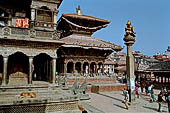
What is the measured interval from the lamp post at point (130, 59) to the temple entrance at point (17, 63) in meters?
9.34

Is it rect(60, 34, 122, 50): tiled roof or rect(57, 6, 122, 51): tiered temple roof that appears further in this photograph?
rect(57, 6, 122, 51): tiered temple roof

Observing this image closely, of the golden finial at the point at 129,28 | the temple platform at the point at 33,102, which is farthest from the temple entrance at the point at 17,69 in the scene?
the golden finial at the point at 129,28

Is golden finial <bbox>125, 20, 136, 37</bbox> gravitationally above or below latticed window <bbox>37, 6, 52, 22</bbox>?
below

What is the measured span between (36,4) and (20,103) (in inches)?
351

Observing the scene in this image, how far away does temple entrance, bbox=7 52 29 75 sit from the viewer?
13.7 meters

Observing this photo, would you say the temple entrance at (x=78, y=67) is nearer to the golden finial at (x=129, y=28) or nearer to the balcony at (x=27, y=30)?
the balcony at (x=27, y=30)

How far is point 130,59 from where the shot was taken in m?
13.5

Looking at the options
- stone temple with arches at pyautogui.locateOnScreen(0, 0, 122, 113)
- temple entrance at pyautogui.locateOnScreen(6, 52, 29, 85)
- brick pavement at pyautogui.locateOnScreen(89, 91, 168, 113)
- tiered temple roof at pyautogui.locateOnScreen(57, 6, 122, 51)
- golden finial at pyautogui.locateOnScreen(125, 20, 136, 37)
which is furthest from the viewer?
tiered temple roof at pyautogui.locateOnScreen(57, 6, 122, 51)

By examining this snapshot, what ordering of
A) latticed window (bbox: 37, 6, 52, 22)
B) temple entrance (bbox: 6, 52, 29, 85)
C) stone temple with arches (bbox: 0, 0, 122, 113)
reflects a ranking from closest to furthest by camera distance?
stone temple with arches (bbox: 0, 0, 122, 113) < temple entrance (bbox: 6, 52, 29, 85) < latticed window (bbox: 37, 6, 52, 22)

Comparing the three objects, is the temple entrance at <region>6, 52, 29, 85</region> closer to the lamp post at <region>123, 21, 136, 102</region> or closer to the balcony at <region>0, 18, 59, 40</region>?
the balcony at <region>0, 18, 59, 40</region>

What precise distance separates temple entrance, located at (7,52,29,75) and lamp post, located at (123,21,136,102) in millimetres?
9338

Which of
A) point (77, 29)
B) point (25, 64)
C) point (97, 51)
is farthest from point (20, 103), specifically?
point (77, 29)

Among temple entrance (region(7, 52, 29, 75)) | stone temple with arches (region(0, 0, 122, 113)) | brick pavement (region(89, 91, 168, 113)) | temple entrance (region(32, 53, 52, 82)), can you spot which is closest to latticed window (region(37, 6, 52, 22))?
stone temple with arches (region(0, 0, 122, 113))

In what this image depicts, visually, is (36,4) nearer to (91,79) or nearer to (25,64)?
(25,64)
